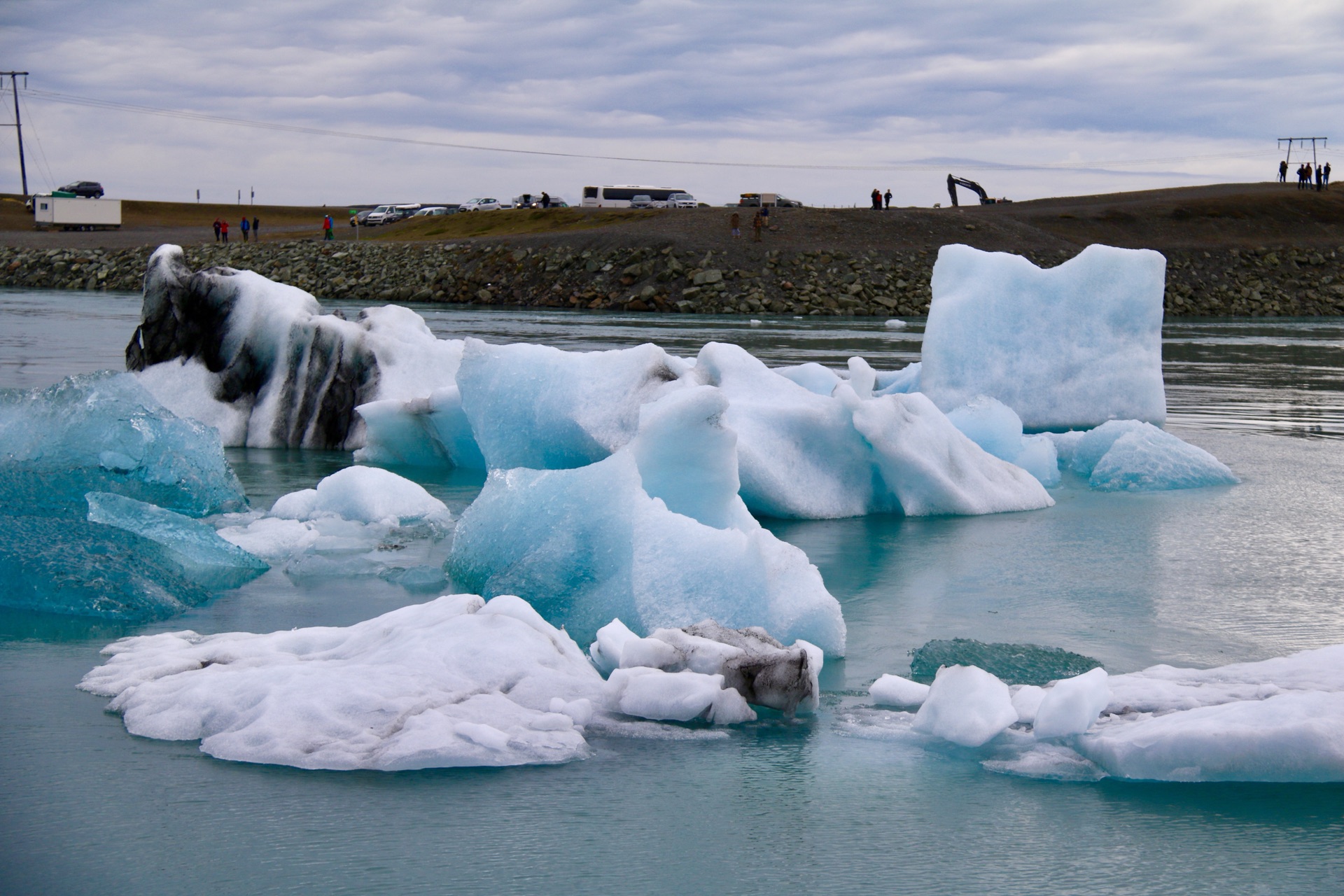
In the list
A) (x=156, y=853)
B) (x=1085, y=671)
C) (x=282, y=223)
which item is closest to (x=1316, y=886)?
(x=1085, y=671)

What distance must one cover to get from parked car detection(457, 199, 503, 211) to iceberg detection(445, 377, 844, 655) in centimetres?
5666

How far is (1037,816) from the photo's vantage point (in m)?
3.62

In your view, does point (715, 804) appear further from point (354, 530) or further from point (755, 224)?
point (755, 224)

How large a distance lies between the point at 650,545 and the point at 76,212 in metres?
57.2

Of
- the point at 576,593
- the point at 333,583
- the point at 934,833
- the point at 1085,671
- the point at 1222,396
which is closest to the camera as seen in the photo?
the point at 934,833

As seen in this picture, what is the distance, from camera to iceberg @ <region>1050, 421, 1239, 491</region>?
964cm

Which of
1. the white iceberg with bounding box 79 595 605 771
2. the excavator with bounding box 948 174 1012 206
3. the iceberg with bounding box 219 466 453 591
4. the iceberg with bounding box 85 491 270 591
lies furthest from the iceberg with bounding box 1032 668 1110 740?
the excavator with bounding box 948 174 1012 206

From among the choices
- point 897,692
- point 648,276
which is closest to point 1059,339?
point 897,692

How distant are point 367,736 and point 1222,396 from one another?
14453 millimetres

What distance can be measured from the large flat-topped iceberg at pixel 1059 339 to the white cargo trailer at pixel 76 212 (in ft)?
170

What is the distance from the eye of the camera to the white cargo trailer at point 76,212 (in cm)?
5519

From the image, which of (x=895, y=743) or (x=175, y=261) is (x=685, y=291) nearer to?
(x=175, y=261)

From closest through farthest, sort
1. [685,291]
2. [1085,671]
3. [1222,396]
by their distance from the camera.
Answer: [1085,671]
[1222,396]
[685,291]

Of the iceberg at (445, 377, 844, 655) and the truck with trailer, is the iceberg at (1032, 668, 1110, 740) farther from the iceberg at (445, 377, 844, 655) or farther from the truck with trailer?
the truck with trailer
